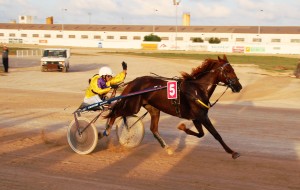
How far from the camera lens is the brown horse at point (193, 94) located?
8.13 m

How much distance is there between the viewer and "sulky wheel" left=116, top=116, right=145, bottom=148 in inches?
364

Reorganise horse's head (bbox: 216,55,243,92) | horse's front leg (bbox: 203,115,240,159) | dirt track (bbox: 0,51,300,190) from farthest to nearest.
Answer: horse's head (bbox: 216,55,243,92) < horse's front leg (bbox: 203,115,240,159) < dirt track (bbox: 0,51,300,190)

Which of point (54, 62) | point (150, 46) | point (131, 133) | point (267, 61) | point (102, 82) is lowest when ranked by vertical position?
point (131, 133)

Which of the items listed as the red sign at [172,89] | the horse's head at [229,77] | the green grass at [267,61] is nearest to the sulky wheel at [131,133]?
the red sign at [172,89]

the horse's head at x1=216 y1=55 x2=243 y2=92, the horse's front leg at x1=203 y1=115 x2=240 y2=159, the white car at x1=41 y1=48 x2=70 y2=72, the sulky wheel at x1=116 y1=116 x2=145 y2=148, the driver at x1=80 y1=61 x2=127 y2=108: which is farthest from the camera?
the white car at x1=41 y1=48 x2=70 y2=72

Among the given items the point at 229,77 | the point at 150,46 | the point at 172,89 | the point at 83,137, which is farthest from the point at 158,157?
the point at 150,46

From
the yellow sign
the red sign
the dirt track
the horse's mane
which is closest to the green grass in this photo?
the dirt track

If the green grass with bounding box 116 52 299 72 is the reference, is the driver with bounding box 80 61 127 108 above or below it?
above

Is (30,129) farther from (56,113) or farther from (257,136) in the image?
(257,136)

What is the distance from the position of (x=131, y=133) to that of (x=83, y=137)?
115 cm

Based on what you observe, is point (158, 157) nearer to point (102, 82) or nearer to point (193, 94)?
point (193, 94)

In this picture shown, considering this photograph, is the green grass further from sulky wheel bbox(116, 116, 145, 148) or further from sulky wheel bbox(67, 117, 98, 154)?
sulky wheel bbox(67, 117, 98, 154)

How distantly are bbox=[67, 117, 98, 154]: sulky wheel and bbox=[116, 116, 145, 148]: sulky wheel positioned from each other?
2.78ft

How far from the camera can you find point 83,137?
858cm
